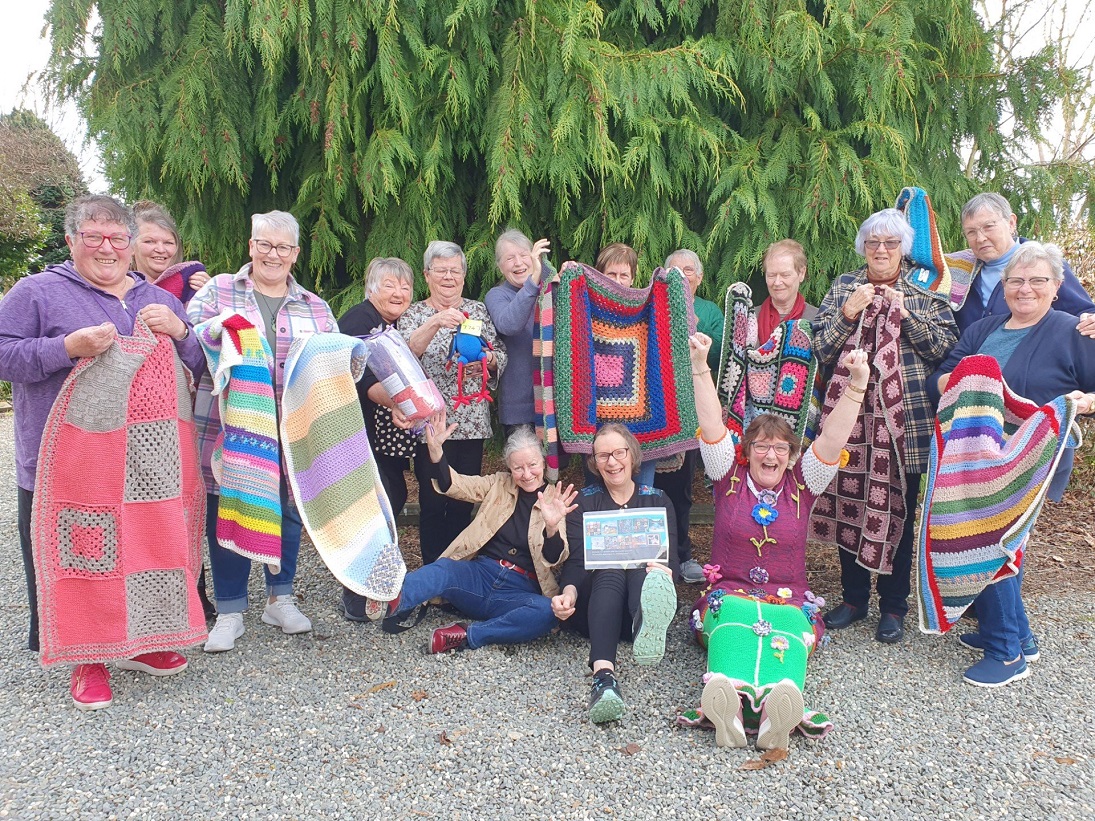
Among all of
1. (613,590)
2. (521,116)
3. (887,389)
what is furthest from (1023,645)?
(521,116)

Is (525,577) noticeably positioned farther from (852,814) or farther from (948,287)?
(948,287)

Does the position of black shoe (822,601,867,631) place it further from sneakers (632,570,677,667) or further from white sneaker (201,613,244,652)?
white sneaker (201,613,244,652)

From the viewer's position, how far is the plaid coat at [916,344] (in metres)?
3.26

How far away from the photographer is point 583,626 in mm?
3352

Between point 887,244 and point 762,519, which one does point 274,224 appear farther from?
point 887,244

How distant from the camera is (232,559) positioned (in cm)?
324

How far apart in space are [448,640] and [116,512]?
4.49ft

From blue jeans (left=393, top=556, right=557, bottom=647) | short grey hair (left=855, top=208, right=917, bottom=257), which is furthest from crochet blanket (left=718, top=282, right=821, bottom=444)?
blue jeans (left=393, top=556, right=557, bottom=647)

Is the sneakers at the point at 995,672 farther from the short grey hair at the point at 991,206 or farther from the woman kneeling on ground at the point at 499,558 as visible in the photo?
the short grey hair at the point at 991,206

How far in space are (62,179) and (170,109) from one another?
38.3 feet

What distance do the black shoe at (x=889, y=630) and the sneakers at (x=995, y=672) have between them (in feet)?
1.13

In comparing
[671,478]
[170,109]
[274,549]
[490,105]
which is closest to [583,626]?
[671,478]

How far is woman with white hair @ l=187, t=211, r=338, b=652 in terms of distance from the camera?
309cm

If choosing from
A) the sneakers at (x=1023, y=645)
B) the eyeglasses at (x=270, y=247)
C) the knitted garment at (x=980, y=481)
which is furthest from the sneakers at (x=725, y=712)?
the eyeglasses at (x=270, y=247)
